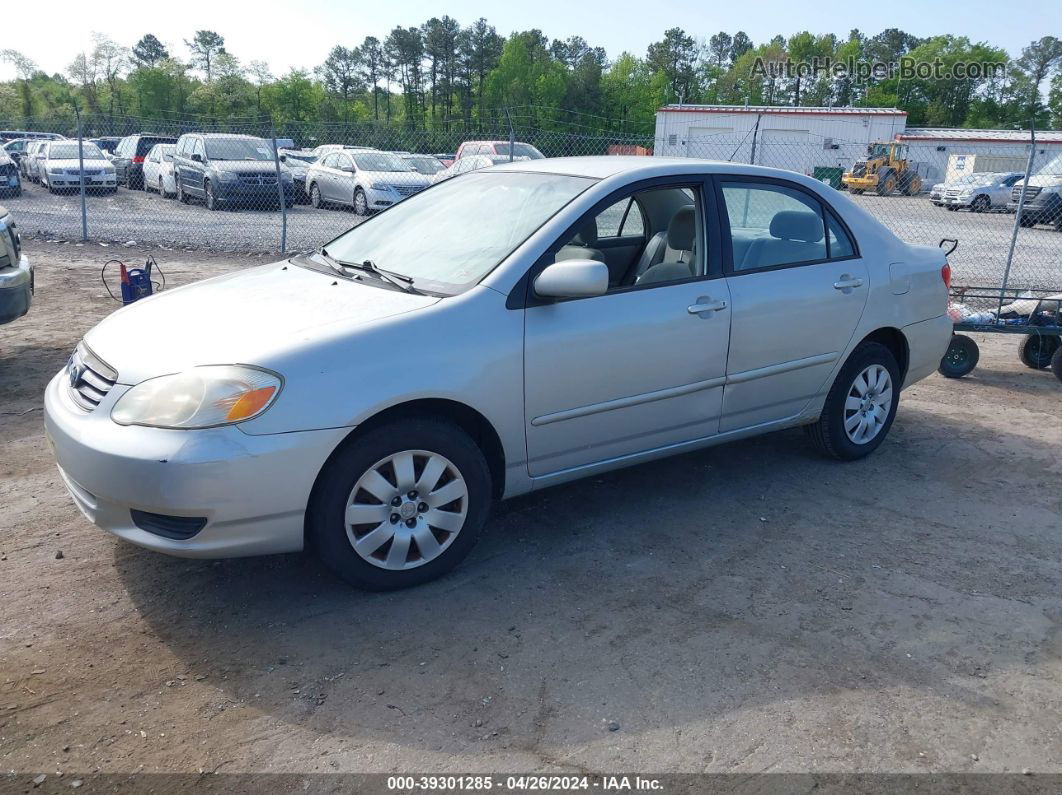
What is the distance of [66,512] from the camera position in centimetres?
434

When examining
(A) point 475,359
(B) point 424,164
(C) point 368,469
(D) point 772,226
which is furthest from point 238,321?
(B) point 424,164

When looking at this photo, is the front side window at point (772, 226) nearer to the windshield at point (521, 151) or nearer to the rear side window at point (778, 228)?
the rear side window at point (778, 228)

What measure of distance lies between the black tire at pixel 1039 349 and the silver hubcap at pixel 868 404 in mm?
3174

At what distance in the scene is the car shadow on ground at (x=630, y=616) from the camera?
9.88 feet

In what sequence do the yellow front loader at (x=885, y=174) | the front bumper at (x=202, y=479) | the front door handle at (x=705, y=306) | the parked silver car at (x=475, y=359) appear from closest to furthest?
the front bumper at (x=202, y=479)
the parked silver car at (x=475, y=359)
the front door handle at (x=705, y=306)
the yellow front loader at (x=885, y=174)

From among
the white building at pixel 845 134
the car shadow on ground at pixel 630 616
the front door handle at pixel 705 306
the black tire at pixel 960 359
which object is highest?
the white building at pixel 845 134

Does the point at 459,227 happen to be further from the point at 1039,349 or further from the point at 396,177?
the point at 396,177

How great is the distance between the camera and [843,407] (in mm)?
5203

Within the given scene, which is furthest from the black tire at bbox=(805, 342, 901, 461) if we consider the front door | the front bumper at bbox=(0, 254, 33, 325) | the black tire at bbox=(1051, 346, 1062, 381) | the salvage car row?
the salvage car row

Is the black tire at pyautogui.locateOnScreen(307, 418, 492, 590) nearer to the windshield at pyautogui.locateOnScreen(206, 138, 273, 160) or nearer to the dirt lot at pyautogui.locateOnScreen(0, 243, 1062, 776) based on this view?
the dirt lot at pyautogui.locateOnScreen(0, 243, 1062, 776)

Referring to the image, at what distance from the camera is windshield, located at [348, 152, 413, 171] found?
19531 mm

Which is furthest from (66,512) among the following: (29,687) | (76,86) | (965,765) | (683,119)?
(76,86)

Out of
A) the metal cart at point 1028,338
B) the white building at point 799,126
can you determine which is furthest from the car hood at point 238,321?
the white building at point 799,126

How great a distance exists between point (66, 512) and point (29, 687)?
1.51m
